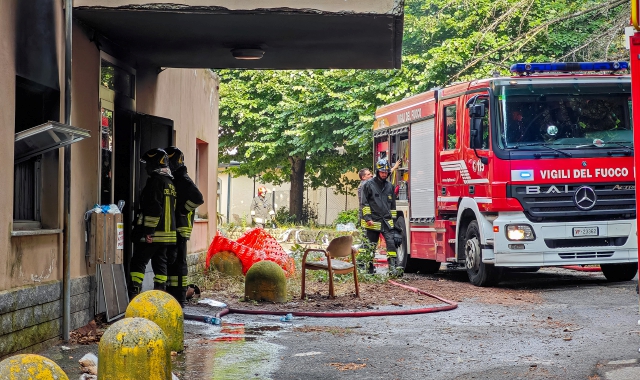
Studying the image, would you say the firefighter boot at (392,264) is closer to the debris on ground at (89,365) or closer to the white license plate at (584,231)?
the white license plate at (584,231)

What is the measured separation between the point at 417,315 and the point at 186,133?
536 centimetres

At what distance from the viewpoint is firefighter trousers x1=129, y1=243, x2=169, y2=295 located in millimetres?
10461

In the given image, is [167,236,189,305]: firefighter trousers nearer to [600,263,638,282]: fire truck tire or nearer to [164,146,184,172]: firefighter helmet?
[164,146,184,172]: firefighter helmet

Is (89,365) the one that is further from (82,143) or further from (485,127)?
(485,127)

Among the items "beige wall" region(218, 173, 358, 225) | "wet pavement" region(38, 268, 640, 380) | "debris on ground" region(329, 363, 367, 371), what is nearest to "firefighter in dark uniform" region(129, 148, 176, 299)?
"wet pavement" region(38, 268, 640, 380)

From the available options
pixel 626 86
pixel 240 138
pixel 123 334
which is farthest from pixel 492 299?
pixel 240 138

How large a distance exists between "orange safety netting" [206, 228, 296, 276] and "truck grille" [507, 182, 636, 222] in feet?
13.8

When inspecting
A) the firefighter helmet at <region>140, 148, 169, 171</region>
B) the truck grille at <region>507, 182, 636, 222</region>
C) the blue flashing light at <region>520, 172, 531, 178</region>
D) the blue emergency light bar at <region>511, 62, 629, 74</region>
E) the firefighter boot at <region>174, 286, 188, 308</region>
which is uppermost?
the blue emergency light bar at <region>511, 62, 629, 74</region>

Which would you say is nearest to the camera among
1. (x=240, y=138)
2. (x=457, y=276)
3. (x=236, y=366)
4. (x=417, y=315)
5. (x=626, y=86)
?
(x=236, y=366)

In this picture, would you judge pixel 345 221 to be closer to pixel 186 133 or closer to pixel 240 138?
pixel 240 138

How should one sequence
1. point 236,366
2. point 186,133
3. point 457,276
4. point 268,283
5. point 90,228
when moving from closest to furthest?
point 236,366, point 90,228, point 268,283, point 186,133, point 457,276

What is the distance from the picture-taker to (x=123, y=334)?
19.1 ft

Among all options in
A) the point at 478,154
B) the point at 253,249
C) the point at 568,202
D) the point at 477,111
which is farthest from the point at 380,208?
the point at 568,202

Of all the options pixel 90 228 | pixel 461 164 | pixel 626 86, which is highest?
pixel 626 86
